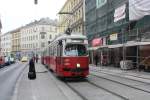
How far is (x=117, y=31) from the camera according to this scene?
4144cm

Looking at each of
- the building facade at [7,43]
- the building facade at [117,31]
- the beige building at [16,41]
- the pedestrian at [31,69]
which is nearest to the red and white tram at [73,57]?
the pedestrian at [31,69]

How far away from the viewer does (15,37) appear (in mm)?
176000

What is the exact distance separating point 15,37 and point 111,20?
134992mm

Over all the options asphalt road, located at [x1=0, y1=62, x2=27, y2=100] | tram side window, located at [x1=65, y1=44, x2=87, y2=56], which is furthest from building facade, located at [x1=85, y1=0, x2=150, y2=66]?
asphalt road, located at [x1=0, y1=62, x2=27, y2=100]

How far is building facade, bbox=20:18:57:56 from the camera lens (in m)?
139

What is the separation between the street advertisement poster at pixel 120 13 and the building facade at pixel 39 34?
9350cm

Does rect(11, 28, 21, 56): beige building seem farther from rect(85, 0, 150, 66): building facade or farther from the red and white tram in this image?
the red and white tram

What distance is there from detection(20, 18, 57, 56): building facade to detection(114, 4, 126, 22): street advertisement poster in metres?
93.5

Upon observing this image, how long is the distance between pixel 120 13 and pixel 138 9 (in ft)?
21.2

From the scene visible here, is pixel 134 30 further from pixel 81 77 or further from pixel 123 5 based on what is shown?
pixel 81 77

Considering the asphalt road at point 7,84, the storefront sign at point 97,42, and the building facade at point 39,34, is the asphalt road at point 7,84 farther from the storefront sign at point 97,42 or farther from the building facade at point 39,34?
the building facade at point 39,34

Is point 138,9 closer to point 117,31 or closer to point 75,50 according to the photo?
point 117,31

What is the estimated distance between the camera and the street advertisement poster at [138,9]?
31.2 meters

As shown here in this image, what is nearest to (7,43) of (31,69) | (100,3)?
(100,3)
